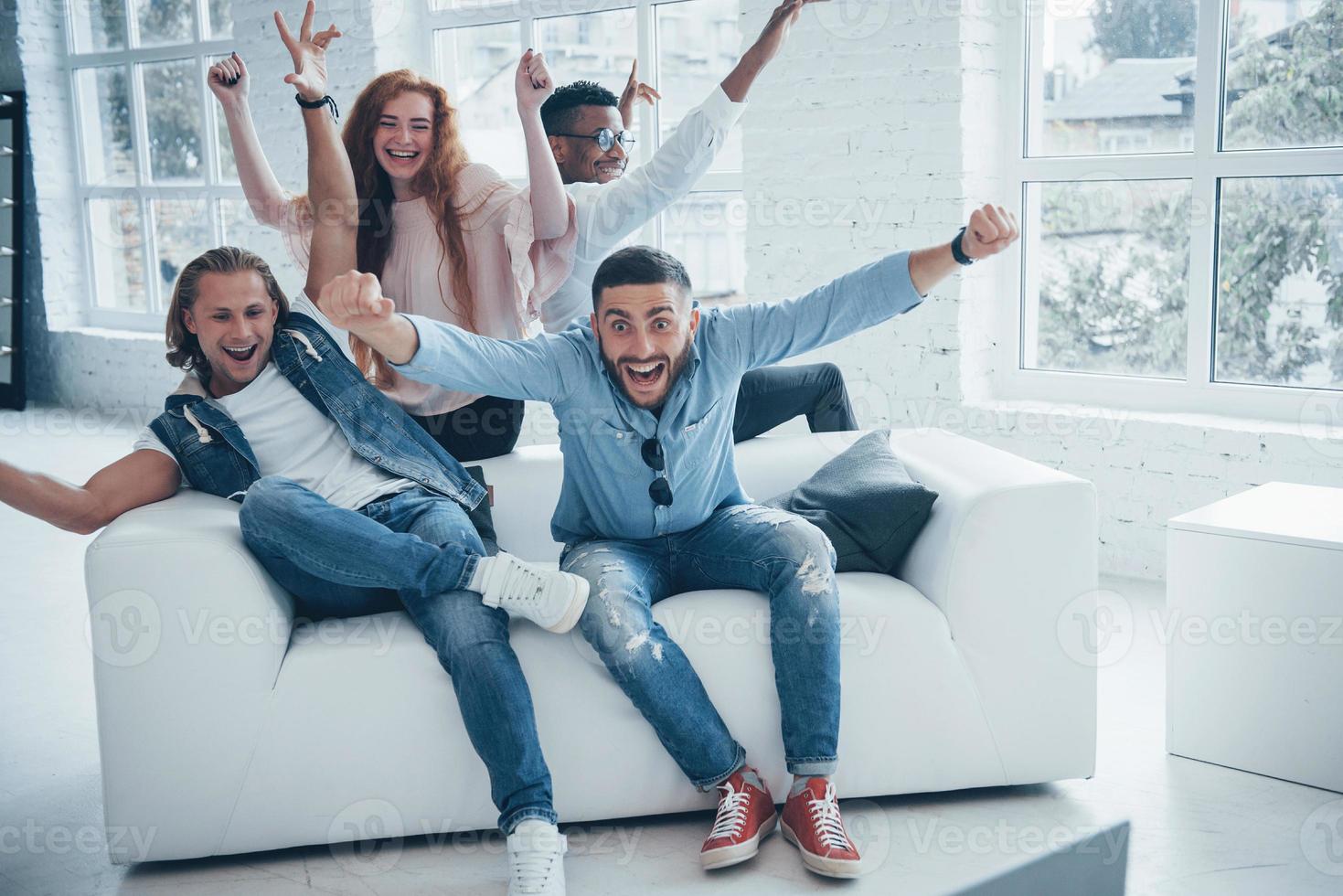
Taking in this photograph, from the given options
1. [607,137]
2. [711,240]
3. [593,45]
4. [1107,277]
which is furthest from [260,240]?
[1107,277]

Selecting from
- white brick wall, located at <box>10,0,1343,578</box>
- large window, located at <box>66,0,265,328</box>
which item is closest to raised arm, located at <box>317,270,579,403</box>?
white brick wall, located at <box>10,0,1343,578</box>

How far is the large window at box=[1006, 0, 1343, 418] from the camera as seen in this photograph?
3.26m

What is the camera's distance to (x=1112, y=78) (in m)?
3.54

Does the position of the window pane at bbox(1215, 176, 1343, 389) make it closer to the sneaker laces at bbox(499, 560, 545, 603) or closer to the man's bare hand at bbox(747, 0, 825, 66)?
the man's bare hand at bbox(747, 0, 825, 66)

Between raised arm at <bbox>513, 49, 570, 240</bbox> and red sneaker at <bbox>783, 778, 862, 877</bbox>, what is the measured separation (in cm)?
128

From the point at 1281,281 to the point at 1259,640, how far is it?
4.76 feet

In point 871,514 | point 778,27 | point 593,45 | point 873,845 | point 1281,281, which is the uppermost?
point 593,45

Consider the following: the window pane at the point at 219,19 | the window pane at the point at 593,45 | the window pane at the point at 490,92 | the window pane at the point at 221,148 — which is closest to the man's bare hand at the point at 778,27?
the window pane at the point at 593,45

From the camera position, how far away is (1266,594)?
7.36ft

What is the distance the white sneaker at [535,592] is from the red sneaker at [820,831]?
0.46 m

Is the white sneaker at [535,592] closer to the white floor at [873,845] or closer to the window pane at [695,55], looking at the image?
the white floor at [873,845]

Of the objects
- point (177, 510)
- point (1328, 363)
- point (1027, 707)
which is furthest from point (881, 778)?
point (1328, 363)

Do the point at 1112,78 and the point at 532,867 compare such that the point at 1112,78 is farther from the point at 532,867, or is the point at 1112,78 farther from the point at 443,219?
the point at 532,867

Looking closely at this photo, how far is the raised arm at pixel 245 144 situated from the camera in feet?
8.55
